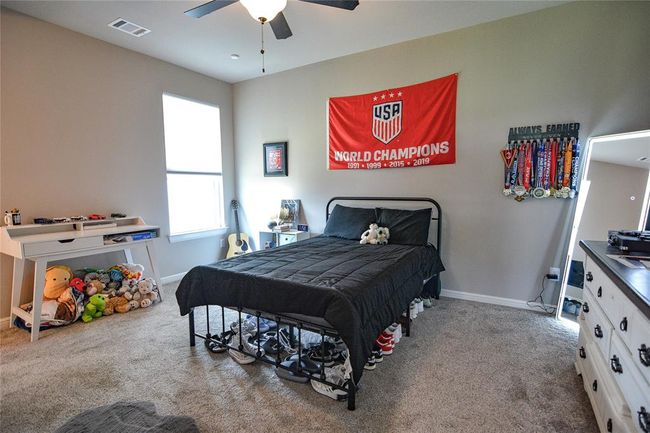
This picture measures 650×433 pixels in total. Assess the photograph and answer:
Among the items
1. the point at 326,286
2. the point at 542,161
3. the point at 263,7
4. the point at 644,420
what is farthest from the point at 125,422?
the point at 542,161

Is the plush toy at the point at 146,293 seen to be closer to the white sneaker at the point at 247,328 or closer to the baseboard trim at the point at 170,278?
the baseboard trim at the point at 170,278

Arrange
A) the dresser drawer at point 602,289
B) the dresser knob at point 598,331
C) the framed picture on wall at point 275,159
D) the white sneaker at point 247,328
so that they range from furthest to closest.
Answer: the framed picture on wall at point 275,159 → the white sneaker at point 247,328 → the dresser knob at point 598,331 → the dresser drawer at point 602,289

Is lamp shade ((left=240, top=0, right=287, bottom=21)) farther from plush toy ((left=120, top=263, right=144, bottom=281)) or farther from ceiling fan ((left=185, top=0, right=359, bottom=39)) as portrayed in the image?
plush toy ((left=120, top=263, right=144, bottom=281))

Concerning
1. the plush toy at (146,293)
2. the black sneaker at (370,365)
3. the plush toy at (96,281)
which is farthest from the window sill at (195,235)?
the black sneaker at (370,365)

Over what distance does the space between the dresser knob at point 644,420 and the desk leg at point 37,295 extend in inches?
146

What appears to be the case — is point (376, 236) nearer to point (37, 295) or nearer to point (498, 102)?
point (498, 102)

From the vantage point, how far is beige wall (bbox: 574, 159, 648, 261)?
91.9 inches

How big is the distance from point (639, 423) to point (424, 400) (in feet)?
3.06

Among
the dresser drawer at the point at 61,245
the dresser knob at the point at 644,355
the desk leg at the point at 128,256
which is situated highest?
the dresser knob at the point at 644,355

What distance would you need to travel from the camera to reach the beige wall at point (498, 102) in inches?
103

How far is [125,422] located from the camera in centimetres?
154

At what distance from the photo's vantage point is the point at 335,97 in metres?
3.95

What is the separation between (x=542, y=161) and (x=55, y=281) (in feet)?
15.0

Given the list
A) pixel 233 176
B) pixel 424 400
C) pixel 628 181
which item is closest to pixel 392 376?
pixel 424 400
